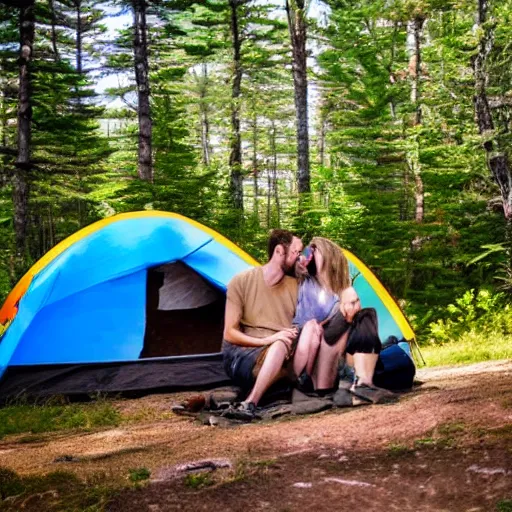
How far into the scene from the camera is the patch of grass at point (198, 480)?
9.15 feet

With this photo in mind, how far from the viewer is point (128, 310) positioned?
635 cm

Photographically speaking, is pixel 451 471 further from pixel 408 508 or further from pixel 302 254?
pixel 302 254

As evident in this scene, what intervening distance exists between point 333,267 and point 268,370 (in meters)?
0.91

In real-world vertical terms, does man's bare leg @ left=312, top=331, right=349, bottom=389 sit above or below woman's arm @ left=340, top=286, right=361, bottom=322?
below

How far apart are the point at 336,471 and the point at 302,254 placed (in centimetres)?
231

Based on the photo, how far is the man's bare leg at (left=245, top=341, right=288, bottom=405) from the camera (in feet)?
14.6

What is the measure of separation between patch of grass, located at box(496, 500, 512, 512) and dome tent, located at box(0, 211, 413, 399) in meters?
3.83

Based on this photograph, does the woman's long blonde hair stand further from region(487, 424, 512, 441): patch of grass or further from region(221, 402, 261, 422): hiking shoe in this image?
region(487, 424, 512, 441): patch of grass

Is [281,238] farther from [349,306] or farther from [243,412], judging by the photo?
[243,412]

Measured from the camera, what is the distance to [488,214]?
30.6 feet

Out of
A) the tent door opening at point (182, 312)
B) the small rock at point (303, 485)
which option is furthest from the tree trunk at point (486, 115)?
the small rock at point (303, 485)

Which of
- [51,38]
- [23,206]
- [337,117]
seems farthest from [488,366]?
[51,38]

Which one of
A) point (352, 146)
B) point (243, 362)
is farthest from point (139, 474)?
point (352, 146)

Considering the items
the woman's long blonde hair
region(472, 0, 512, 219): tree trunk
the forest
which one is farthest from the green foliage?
the woman's long blonde hair
